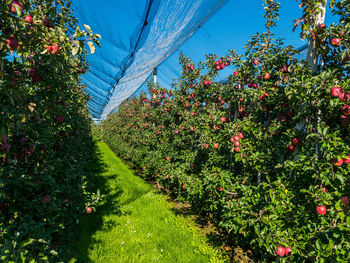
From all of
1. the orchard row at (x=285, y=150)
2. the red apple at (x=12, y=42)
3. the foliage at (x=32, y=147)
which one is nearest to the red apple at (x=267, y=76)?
the orchard row at (x=285, y=150)

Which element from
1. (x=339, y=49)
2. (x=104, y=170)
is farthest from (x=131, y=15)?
(x=104, y=170)

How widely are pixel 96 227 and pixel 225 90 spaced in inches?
144

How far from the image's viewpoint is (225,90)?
3857mm

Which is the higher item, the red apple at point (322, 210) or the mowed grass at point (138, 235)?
the red apple at point (322, 210)

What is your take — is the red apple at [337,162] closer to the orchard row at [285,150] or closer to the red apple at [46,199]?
the orchard row at [285,150]

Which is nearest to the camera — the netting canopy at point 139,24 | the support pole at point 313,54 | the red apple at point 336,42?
the red apple at point 336,42

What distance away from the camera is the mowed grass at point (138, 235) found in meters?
3.07

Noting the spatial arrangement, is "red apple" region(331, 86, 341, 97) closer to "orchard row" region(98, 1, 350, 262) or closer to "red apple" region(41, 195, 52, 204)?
"orchard row" region(98, 1, 350, 262)

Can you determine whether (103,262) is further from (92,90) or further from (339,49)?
(92,90)

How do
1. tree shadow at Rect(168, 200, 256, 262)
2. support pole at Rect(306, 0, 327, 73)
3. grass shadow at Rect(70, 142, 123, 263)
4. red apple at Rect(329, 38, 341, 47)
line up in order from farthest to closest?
tree shadow at Rect(168, 200, 256, 262) < grass shadow at Rect(70, 142, 123, 263) < support pole at Rect(306, 0, 327, 73) < red apple at Rect(329, 38, 341, 47)

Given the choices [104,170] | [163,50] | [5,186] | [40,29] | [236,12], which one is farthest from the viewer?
[104,170]

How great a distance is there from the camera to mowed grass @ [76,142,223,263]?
121 inches

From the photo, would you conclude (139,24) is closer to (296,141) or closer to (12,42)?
(12,42)

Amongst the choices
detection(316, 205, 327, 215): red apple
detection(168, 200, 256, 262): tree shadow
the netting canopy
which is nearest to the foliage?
detection(168, 200, 256, 262): tree shadow
